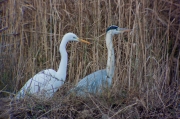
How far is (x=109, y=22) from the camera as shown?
485cm

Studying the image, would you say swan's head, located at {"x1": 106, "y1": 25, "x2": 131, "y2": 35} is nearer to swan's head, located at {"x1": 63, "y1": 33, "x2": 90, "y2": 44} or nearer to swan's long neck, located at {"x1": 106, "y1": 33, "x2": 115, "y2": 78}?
swan's long neck, located at {"x1": 106, "y1": 33, "x2": 115, "y2": 78}

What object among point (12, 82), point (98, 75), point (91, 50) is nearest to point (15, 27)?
point (12, 82)

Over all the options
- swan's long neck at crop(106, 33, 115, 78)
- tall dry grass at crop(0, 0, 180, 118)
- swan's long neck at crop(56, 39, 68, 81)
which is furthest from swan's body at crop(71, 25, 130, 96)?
swan's long neck at crop(56, 39, 68, 81)

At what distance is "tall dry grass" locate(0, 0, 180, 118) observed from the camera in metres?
A: 4.11

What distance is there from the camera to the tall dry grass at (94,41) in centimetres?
411

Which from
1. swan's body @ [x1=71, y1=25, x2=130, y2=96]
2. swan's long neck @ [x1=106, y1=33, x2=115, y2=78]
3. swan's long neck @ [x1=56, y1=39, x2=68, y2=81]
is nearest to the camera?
swan's body @ [x1=71, y1=25, x2=130, y2=96]

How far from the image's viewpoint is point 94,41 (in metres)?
4.87

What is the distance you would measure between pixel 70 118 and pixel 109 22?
185 cm

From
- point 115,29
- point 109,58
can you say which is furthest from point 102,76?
point 115,29

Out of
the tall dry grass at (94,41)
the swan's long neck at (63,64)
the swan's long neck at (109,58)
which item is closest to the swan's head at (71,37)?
the swan's long neck at (63,64)

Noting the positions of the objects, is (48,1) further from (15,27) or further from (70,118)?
(70,118)

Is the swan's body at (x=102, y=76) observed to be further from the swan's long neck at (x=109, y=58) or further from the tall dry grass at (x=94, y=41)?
the tall dry grass at (x=94, y=41)

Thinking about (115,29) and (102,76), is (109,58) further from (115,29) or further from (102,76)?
(102,76)

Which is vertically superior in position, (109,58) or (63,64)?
(109,58)
